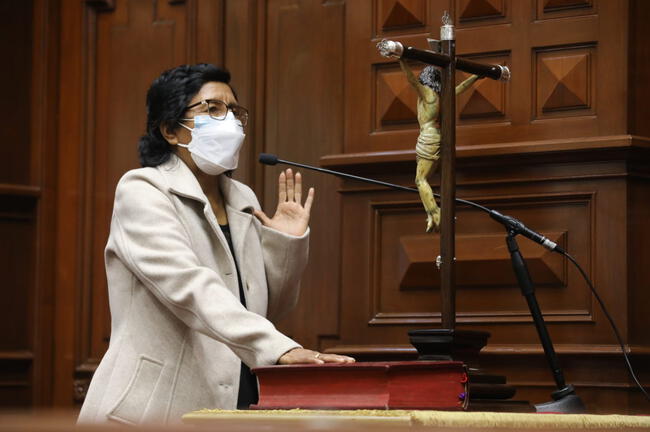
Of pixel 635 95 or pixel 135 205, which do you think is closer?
pixel 135 205

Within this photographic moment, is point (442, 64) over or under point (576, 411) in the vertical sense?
over

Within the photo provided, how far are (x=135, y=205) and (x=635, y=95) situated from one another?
1662 millimetres

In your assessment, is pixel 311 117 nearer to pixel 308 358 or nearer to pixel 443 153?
pixel 443 153

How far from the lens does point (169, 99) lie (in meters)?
2.63

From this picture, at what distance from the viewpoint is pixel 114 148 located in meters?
4.26

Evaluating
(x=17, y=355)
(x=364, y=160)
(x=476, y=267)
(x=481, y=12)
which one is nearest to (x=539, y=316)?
(x=476, y=267)

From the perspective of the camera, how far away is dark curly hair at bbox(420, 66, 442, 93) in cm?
249

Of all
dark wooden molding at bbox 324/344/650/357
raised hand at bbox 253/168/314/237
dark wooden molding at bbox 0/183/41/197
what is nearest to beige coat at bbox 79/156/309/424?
raised hand at bbox 253/168/314/237

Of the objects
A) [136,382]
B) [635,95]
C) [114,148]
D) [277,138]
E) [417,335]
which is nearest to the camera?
[417,335]

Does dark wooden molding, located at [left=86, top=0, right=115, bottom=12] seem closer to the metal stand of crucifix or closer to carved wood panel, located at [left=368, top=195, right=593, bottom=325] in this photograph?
carved wood panel, located at [left=368, top=195, right=593, bottom=325]

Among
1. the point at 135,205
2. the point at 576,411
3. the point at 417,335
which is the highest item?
the point at 135,205

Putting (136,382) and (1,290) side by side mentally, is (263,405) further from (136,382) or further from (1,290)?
(1,290)

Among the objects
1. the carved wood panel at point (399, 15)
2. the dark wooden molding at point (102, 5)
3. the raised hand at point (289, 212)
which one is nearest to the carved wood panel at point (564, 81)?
the carved wood panel at point (399, 15)

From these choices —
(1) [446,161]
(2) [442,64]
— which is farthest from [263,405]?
(2) [442,64]
